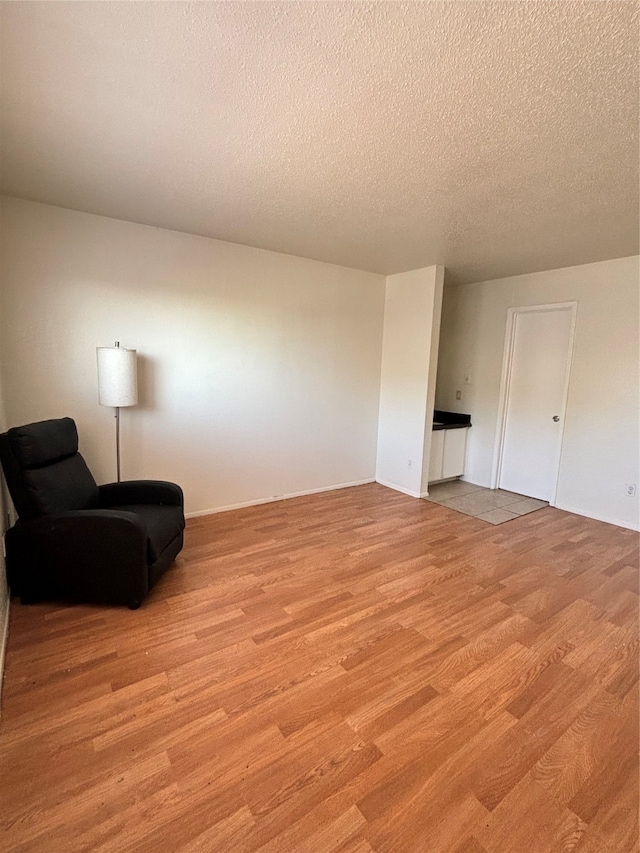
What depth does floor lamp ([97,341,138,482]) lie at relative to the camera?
2.79 metres

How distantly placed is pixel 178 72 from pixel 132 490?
2.38 meters

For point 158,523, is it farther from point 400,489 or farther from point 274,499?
point 400,489

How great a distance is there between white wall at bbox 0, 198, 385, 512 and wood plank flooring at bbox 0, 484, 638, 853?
3.94 feet

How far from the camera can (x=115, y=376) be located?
9.23 feet

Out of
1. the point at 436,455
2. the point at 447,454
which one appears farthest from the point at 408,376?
the point at 447,454

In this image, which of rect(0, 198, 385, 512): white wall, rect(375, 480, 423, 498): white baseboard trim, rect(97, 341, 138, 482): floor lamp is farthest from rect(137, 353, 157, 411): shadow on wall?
rect(375, 480, 423, 498): white baseboard trim

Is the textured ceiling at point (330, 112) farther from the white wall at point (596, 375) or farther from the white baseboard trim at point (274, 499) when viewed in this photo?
the white baseboard trim at point (274, 499)

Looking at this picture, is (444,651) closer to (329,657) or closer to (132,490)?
(329,657)

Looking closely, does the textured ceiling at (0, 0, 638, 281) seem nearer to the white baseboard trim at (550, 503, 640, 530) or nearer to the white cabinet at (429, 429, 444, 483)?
the white cabinet at (429, 429, 444, 483)

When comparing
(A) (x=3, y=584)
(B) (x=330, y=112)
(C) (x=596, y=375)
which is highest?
(B) (x=330, y=112)

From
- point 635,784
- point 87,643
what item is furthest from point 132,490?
point 635,784

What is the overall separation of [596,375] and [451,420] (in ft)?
5.52

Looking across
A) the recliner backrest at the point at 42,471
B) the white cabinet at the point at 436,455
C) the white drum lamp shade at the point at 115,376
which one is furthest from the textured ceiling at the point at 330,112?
the white cabinet at the point at 436,455

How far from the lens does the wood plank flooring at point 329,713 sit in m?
1.21
